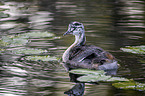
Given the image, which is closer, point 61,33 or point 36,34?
point 36,34

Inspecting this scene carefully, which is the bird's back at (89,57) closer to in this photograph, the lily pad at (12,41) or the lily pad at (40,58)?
the lily pad at (40,58)

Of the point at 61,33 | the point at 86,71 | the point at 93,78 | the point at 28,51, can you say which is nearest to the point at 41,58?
the point at 28,51

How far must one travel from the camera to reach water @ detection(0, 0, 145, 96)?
691 centimetres

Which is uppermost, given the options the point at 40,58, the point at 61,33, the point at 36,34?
the point at 36,34

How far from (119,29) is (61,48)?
3170 mm

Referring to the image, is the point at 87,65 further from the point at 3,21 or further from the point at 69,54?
the point at 3,21

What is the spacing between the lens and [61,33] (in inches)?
468

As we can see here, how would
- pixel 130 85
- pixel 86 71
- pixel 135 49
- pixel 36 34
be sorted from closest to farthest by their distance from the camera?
pixel 130 85, pixel 86 71, pixel 135 49, pixel 36 34

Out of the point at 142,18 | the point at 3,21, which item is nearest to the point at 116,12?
the point at 142,18

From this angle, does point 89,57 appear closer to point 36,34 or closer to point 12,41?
point 12,41

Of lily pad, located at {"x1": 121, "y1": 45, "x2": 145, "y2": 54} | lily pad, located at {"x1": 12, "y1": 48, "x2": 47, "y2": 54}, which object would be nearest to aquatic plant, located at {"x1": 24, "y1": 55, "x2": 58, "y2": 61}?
lily pad, located at {"x1": 12, "y1": 48, "x2": 47, "y2": 54}

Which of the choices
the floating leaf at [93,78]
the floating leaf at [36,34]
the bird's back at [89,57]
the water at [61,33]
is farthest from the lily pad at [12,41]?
the floating leaf at [93,78]

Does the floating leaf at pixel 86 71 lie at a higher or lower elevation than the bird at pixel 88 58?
lower

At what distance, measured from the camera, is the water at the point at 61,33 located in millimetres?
6910
